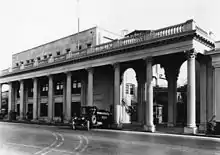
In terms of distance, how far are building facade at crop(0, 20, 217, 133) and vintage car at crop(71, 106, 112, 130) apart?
1324 mm

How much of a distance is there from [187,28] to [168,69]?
7.73 metres

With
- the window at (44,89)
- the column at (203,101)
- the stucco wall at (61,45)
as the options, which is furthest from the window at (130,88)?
the column at (203,101)

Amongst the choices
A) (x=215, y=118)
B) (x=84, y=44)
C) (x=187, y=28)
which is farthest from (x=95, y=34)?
(x=215, y=118)

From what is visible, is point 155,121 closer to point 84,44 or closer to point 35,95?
point 84,44

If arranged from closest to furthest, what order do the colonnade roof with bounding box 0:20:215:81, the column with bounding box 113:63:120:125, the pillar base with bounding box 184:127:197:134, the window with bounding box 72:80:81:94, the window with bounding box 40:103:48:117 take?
the pillar base with bounding box 184:127:197:134, the colonnade roof with bounding box 0:20:215:81, the column with bounding box 113:63:120:125, the window with bounding box 72:80:81:94, the window with bounding box 40:103:48:117

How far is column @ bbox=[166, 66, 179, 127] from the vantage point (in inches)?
1056

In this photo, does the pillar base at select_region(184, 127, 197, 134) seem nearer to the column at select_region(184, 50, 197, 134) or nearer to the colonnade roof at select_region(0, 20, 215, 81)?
the column at select_region(184, 50, 197, 134)

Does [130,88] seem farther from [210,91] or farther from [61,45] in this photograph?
[210,91]

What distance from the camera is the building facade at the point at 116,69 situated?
70.7 ft

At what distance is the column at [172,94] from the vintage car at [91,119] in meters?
6.33

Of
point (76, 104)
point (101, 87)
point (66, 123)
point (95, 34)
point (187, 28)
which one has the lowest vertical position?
point (66, 123)

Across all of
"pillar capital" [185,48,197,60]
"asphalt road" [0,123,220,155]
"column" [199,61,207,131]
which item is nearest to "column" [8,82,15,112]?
"asphalt road" [0,123,220,155]

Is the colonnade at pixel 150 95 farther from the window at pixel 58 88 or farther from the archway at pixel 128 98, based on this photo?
the archway at pixel 128 98

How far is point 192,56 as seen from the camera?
2095 cm
